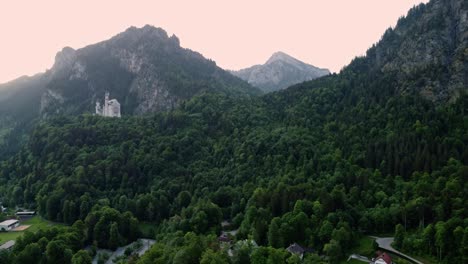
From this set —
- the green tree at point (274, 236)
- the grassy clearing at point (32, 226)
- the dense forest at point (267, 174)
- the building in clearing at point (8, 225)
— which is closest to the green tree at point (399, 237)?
the dense forest at point (267, 174)

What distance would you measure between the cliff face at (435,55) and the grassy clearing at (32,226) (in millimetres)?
93120

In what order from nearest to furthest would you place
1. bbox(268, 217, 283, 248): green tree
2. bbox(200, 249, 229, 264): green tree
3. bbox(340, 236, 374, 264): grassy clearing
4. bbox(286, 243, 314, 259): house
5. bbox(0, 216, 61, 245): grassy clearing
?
bbox(200, 249, 229, 264): green tree < bbox(340, 236, 374, 264): grassy clearing < bbox(286, 243, 314, 259): house < bbox(268, 217, 283, 248): green tree < bbox(0, 216, 61, 245): grassy clearing

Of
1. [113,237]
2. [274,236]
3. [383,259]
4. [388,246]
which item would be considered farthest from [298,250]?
[113,237]

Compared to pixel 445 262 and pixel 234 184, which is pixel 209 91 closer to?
pixel 234 184

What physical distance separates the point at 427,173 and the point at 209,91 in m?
109

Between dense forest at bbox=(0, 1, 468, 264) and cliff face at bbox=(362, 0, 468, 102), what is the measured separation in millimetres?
938

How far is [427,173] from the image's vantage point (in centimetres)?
8025

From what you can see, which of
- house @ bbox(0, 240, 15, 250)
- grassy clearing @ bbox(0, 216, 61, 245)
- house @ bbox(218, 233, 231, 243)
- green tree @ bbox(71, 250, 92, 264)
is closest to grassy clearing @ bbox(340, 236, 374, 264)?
house @ bbox(218, 233, 231, 243)

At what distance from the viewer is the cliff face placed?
111125 mm

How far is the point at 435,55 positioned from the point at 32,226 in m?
107

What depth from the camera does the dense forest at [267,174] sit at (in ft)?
215

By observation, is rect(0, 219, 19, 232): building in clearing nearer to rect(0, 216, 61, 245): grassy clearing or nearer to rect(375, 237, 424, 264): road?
rect(0, 216, 61, 245): grassy clearing

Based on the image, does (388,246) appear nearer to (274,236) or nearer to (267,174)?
(274,236)

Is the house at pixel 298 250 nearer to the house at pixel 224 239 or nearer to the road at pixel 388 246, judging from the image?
the road at pixel 388 246
